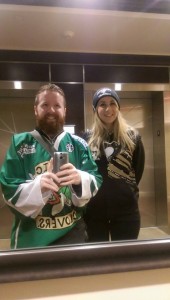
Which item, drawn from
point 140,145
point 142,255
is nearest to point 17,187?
point 142,255

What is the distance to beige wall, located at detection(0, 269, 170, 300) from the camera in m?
0.66

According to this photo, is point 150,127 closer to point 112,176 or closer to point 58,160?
point 112,176

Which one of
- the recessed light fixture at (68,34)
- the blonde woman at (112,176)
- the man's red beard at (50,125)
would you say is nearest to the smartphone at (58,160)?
the man's red beard at (50,125)

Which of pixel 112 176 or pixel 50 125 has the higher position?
pixel 50 125

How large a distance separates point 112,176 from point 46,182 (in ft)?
1.87

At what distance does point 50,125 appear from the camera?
842mm

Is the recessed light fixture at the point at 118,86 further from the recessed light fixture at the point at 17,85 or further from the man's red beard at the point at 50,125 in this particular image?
the man's red beard at the point at 50,125

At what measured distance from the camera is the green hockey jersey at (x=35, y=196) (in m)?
0.75

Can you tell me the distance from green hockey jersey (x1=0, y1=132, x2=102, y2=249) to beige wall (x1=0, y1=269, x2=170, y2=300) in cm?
12

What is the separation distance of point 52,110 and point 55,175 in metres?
0.23

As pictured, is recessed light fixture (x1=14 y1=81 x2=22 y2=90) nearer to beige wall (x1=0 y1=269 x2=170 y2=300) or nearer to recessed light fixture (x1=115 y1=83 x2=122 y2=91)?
recessed light fixture (x1=115 y1=83 x2=122 y2=91)

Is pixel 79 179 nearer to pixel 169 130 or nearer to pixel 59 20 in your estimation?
pixel 59 20

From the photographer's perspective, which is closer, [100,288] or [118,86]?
[100,288]

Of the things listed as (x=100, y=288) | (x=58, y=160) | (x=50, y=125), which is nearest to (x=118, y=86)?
(x=50, y=125)
